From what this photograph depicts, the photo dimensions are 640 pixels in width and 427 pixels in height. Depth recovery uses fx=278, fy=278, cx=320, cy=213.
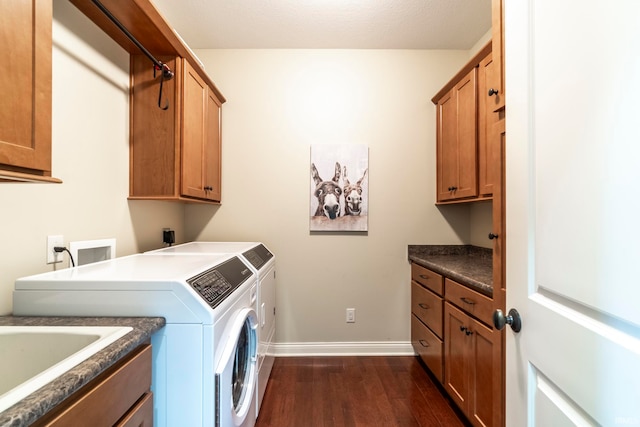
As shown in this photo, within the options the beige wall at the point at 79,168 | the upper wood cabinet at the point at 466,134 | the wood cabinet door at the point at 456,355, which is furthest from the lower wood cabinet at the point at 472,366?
the beige wall at the point at 79,168

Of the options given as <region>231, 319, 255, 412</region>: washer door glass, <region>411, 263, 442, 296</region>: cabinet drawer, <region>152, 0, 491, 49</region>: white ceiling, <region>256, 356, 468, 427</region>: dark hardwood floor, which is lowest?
<region>256, 356, 468, 427</region>: dark hardwood floor

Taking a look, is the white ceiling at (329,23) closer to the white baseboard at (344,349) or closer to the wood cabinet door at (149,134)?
the wood cabinet door at (149,134)

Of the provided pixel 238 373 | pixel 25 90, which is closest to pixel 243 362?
pixel 238 373

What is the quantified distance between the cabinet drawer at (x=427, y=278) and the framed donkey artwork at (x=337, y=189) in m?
0.56

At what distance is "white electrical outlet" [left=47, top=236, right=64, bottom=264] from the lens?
4.06ft

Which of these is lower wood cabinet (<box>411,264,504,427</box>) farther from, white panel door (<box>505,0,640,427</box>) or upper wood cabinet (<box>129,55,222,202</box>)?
upper wood cabinet (<box>129,55,222,202</box>)

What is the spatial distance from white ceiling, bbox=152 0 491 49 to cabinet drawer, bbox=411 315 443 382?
2373mm

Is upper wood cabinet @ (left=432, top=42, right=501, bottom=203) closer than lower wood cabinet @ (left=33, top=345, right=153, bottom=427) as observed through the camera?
No

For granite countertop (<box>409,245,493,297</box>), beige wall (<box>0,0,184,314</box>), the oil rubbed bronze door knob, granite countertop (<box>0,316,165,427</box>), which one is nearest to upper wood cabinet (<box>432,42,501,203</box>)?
granite countertop (<box>409,245,493,297</box>)

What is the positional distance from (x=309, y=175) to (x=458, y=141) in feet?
4.04

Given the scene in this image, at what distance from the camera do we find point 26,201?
45.0 inches

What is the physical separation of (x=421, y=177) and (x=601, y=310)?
2116 millimetres

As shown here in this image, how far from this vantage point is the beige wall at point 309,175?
2.51 metres

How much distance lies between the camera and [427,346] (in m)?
2.15
